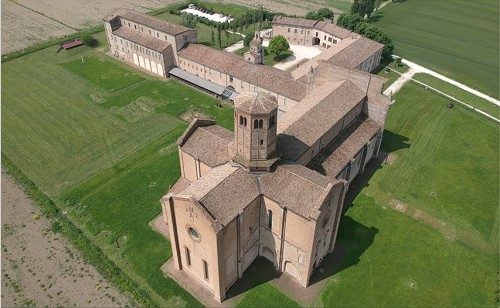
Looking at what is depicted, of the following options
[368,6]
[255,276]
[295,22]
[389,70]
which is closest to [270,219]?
[255,276]

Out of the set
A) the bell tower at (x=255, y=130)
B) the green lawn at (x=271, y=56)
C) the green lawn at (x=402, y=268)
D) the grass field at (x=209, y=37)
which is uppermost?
the bell tower at (x=255, y=130)

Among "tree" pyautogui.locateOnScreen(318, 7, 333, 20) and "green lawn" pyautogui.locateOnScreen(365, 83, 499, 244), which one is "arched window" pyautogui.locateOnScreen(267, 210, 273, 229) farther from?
"tree" pyautogui.locateOnScreen(318, 7, 333, 20)

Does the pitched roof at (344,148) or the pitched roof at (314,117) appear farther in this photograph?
the pitched roof at (344,148)

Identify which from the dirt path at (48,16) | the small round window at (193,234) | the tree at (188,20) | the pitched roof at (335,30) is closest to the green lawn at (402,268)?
the small round window at (193,234)

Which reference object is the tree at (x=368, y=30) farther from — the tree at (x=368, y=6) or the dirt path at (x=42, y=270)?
the dirt path at (x=42, y=270)

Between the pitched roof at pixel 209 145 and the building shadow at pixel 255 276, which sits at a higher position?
the pitched roof at pixel 209 145

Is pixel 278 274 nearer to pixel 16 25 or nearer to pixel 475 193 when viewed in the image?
pixel 475 193
